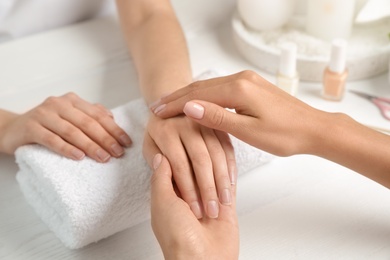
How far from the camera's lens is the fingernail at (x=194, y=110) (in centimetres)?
80

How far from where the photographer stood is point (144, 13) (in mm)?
1214

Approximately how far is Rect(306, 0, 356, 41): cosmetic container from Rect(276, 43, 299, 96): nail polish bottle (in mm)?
148

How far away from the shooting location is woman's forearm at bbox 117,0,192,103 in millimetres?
1020

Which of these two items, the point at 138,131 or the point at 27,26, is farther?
the point at 27,26

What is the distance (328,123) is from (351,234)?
6.7 inches

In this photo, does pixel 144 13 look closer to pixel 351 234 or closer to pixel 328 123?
pixel 328 123

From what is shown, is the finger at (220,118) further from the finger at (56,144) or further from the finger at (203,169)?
the finger at (56,144)

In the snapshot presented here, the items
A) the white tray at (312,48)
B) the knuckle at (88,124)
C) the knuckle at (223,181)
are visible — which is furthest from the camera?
the white tray at (312,48)

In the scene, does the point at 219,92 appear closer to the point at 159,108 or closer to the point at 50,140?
the point at 159,108

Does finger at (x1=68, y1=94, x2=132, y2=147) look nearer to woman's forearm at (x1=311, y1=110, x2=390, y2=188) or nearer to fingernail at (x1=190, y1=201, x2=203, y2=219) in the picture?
fingernail at (x1=190, y1=201, x2=203, y2=219)

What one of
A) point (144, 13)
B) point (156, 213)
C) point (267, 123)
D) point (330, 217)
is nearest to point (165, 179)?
point (156, 213)

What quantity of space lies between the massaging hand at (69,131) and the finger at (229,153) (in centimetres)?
15

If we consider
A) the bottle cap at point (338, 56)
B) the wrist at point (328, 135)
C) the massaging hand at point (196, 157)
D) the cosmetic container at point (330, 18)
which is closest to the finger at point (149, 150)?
the massaging hand at point (196, 157)

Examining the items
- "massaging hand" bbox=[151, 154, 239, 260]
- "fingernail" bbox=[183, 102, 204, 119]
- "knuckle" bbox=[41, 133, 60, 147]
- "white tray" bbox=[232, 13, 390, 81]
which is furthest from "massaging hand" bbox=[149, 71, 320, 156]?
"white tray" bbox=[232, 13, 390, 81]
